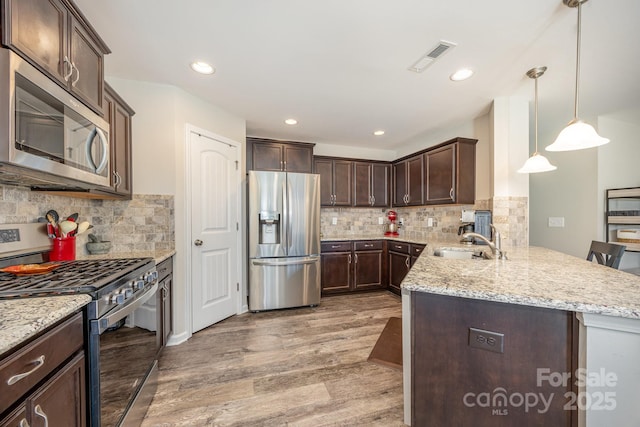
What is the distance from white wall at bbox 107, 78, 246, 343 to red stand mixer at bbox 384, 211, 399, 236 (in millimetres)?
3155

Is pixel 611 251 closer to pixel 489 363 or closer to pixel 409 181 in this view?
pixel 489 363

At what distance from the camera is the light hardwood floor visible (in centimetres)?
152

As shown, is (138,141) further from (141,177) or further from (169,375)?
(169,375)

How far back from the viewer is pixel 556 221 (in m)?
3.52

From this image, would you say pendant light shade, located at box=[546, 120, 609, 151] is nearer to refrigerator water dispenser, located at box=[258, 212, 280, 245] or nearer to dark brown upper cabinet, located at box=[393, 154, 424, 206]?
dark brown upper cabinet, located at box=[393, 154, 424, 206]

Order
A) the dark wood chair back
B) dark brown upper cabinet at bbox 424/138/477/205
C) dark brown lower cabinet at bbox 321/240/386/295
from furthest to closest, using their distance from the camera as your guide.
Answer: dark brown lower cabinet at bbox 321/240/386/295 < dark brown upper cabinet at bbox 424/138/477/205 < the dark wood chair back

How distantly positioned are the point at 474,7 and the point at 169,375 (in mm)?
3149

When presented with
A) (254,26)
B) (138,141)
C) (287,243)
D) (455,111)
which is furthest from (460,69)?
(138,141)

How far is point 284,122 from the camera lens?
3277 mm

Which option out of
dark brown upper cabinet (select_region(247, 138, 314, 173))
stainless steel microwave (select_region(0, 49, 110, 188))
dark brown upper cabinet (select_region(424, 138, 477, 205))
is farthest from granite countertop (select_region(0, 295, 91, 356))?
dark brown upper cabinet (select_region(424, 138, 477, 205))

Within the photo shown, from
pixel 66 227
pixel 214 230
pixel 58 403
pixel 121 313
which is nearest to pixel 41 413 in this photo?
pixel 58 403

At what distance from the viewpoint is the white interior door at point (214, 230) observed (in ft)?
8.29

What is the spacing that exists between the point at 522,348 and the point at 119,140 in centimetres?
287

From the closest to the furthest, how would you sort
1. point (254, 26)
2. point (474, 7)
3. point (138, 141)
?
1. point (474, 7)
2. point (254, 26)
3. point (138, 141)
